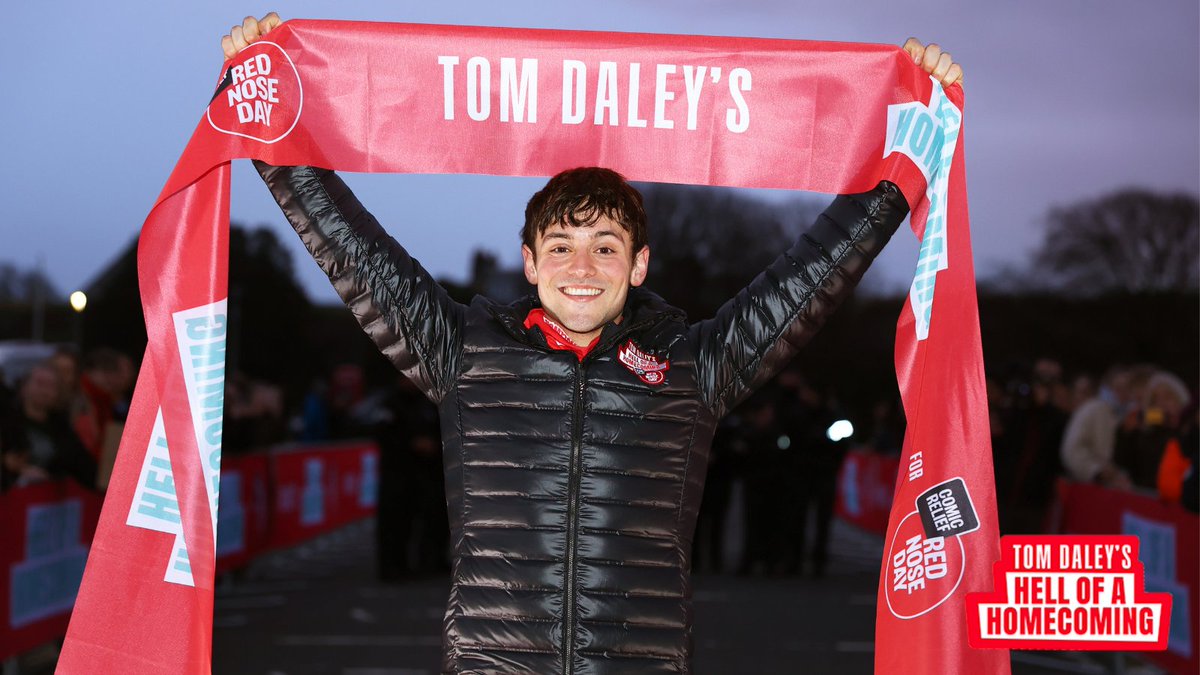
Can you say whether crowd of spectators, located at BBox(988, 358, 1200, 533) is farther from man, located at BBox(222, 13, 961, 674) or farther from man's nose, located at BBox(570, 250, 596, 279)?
man's nose, located at BBox(570, 250, 596, 279)

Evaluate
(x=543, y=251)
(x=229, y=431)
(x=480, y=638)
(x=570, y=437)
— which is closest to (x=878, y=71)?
(x=543, y=251)

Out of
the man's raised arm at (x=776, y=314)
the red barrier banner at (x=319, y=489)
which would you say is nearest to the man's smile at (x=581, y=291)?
the man's raised arm at (x=776, y=314)

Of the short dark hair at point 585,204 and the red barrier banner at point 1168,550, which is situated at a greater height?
the short dark hair at point 585,204

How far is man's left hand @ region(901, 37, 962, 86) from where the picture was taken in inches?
158

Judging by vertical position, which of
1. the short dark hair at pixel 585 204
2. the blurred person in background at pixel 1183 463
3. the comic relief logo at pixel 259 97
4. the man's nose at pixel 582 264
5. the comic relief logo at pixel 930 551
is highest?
the comic relief logo at pixel 259 97

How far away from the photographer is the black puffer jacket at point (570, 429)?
3.41 metres

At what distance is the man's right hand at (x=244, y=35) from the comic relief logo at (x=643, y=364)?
1461 mm

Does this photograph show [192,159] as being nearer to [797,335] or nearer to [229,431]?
[797,335]

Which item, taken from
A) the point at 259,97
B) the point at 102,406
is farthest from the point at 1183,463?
the point at 102,406

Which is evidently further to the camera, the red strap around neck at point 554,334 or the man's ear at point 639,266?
the man's ear at point 639,266

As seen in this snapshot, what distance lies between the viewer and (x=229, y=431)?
1268cm

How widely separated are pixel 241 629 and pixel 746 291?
7956mm

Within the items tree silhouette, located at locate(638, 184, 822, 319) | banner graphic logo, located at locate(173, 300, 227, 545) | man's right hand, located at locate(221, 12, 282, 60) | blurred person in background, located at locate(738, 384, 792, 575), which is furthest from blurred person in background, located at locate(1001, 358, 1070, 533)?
tree silhouette, located at locate(638, 184, 822, 319)

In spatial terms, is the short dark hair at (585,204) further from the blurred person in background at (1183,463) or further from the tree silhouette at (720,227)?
the tree silhouette at (720,227)
